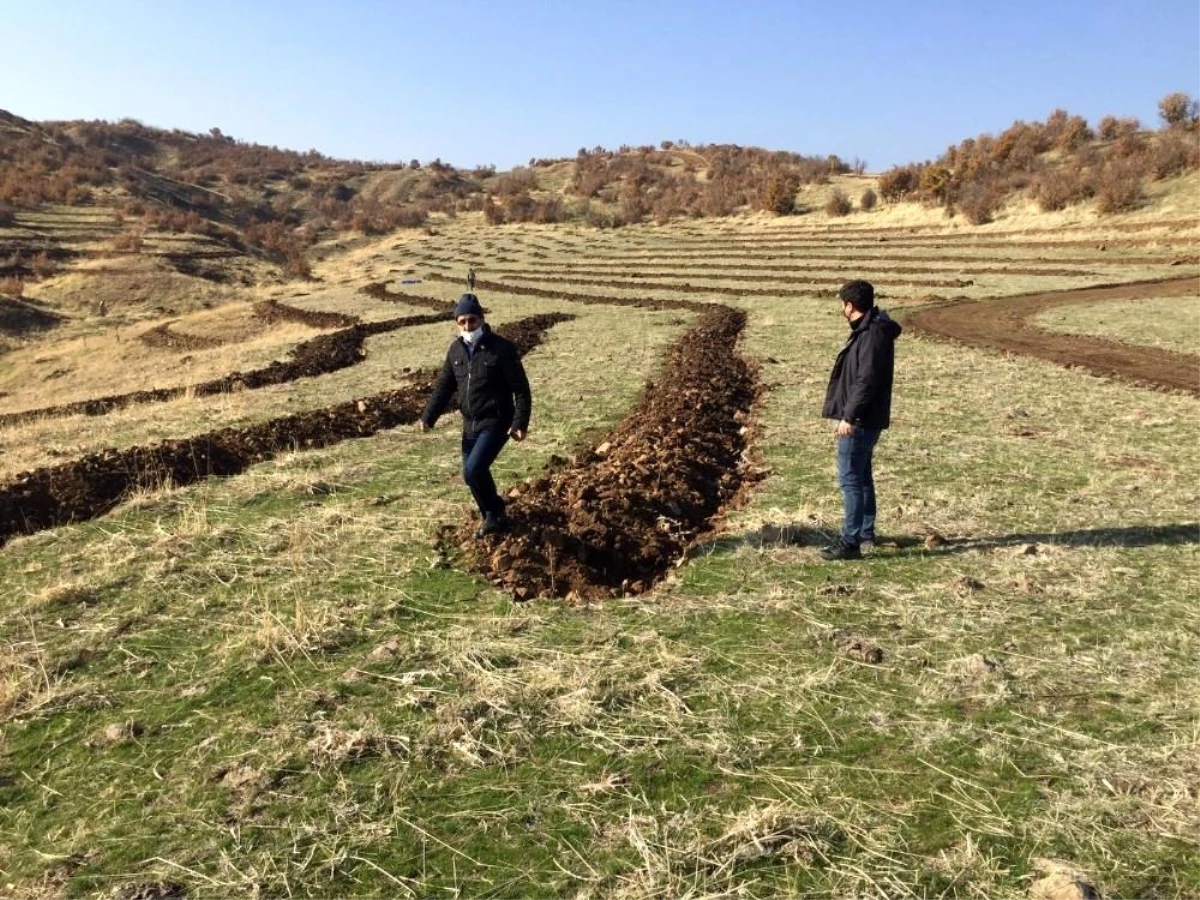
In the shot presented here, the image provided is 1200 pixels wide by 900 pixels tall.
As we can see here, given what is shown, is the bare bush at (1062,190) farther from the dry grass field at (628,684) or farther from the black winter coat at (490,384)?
the black winter coat at (490,384)

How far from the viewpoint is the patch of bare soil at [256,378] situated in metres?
17.0

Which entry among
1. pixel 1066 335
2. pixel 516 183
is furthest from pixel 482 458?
pixel 516 183

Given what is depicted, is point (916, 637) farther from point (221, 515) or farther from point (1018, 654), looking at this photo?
point (221, 515)

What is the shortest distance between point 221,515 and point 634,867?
22.4ft

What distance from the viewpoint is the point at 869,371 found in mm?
6434

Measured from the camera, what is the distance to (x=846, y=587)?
629 cm

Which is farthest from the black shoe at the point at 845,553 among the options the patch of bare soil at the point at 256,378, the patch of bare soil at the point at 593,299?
the patch of bare soil at the point at 593,299

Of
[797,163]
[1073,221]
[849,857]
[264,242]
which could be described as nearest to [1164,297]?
[1073,221]

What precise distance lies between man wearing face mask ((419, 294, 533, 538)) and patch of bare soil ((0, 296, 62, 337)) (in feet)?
124

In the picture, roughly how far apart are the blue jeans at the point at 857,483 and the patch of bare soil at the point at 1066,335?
976 cm

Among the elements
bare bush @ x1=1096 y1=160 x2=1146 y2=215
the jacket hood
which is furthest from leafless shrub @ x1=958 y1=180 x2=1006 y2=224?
the jacket hood

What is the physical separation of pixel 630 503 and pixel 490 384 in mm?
2070

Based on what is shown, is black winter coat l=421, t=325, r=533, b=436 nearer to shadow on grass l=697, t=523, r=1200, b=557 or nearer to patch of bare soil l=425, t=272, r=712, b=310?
shadow on grass l=697, t=523, r=1200, b=557

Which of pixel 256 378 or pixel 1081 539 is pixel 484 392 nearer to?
pixel 1081 539
